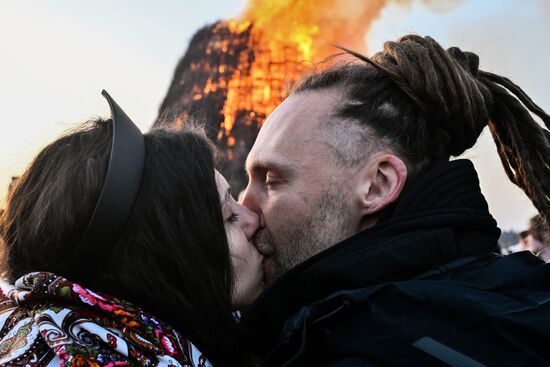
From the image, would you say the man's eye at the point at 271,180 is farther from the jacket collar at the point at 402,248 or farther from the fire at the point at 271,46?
the fire at the point at 271,46

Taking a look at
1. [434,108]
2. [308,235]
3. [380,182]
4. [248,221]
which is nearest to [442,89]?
[434,108]

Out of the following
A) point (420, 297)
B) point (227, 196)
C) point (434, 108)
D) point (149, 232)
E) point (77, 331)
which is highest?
point (434, 108)

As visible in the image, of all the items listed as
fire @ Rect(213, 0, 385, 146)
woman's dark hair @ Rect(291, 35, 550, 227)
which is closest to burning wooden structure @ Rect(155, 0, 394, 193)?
fire @ Rect(213, 0, 385, 146)

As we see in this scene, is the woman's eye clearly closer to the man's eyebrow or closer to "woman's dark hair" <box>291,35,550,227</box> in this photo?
the man's eyebrow

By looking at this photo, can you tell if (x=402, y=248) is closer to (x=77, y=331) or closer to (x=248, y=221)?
(x=248, y=221)

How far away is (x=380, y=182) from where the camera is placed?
8.21 ft

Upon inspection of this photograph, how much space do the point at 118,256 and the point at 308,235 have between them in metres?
0.90

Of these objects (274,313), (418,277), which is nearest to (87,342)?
(274,313)

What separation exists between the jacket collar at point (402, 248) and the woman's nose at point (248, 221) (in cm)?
42

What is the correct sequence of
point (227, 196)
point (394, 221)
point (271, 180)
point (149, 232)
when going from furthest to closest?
point (271, 180) < point (227, 196) < point (394, 221) < point (149, 232)

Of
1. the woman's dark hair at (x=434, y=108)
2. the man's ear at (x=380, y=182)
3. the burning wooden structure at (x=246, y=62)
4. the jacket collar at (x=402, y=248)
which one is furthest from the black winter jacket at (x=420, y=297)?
the burning wooden structure at (x=246, y=62)

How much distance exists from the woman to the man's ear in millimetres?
627

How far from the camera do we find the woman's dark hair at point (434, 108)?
2527 millimetres

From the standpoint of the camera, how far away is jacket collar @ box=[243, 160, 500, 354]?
6.39ft
